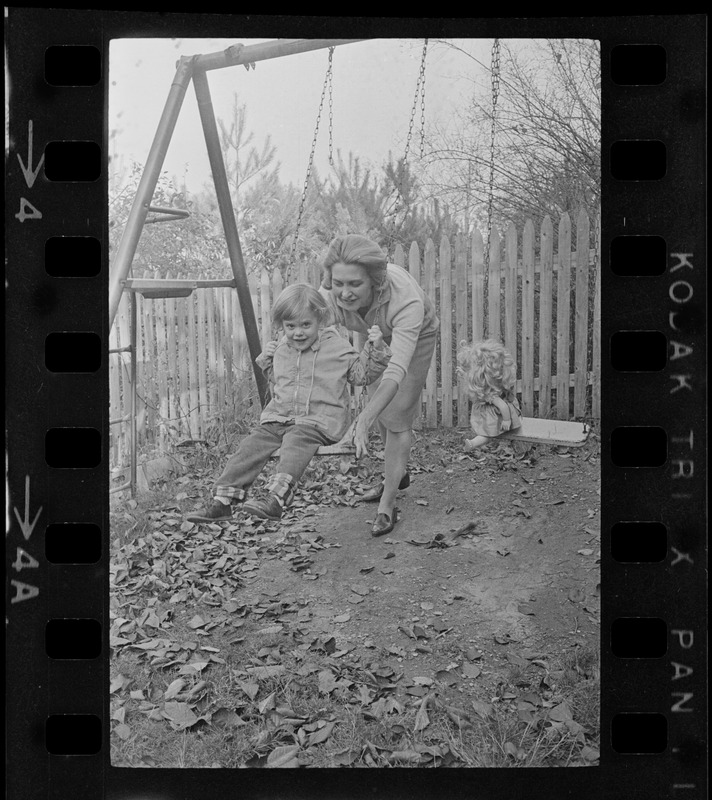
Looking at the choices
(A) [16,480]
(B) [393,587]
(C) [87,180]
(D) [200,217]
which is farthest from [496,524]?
(C) [87,180]

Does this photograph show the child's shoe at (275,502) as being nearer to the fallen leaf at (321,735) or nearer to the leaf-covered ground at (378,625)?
the leaf-covered ground at (378,625)

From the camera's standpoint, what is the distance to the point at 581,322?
4004 mm

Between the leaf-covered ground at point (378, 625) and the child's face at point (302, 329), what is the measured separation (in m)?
0.64

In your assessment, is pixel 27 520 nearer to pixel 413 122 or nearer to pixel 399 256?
pixel 399 256

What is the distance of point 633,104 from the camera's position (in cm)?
391

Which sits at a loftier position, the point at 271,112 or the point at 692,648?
the point at 271,112

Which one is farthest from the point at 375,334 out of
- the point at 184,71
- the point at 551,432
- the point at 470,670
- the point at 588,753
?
the point at 588,753

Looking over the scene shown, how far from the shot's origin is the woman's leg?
4.00m

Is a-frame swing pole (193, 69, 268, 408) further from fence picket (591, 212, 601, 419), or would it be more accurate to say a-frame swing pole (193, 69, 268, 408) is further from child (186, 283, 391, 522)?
fence picket (591, 212, 601, 419)

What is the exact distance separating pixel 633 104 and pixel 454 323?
133 centimetres

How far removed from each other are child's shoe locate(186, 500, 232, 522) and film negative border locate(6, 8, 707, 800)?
0.43 meters

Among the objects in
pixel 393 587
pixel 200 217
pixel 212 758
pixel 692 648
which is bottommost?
pixel 212 758

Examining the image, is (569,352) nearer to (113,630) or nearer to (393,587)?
(393,587)

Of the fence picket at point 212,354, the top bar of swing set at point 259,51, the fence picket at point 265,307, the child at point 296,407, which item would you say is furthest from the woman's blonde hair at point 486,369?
the top bar of swing set at point 259,51
